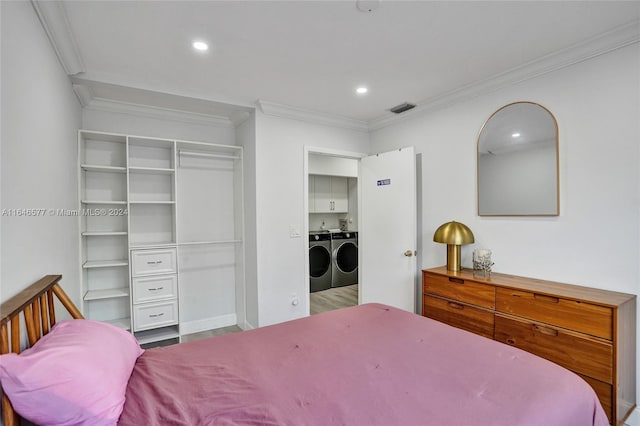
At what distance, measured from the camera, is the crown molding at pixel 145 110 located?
2799 millimetres

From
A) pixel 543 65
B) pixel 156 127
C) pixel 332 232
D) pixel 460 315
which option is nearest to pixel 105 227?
pixel 156 127

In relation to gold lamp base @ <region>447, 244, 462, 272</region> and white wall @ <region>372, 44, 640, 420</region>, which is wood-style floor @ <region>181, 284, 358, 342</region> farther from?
white wall @ <region>372, 44, 640, 420</region>

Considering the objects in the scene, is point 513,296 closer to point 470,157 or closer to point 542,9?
point 470,157

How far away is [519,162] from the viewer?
2.52 metres

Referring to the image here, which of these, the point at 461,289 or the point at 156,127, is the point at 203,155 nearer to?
the point at 156,127

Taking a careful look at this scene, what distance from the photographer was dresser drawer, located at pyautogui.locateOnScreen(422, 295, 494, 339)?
2.38 metres

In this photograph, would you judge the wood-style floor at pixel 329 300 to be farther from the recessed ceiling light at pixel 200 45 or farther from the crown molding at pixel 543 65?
the recessed ceiling light at pixel 200 45

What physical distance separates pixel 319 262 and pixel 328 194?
1305mm

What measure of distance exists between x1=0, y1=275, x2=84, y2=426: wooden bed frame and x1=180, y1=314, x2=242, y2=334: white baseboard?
1.88 metres

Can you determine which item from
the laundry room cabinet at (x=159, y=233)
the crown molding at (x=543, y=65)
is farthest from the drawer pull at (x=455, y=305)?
the laundry room cabinet at (x=159, y=233)

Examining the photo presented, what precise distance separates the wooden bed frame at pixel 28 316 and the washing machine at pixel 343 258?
3.87m

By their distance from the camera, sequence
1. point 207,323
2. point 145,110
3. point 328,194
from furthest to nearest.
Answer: point 328,194 < point 207,323 < point 145,110

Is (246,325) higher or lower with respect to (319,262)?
lower

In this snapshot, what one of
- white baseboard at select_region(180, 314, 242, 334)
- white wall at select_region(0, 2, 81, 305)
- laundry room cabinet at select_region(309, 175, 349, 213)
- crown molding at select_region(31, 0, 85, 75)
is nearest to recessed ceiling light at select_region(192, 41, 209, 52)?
crown molding at select_region(31, 0, 85, 75)
